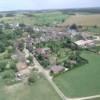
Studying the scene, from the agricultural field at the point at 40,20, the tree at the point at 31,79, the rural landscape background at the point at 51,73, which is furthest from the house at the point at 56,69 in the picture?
the agricultural field at the point at 40,20

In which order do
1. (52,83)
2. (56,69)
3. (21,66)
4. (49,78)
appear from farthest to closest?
(21,66), (56,69), (49,78), (52,83)

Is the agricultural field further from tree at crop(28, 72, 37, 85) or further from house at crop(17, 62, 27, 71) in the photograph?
tree at crop(28, 72, 37, 85)

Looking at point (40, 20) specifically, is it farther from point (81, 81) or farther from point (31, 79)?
point (81, 81)

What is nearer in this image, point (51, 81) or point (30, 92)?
point (30, 92)

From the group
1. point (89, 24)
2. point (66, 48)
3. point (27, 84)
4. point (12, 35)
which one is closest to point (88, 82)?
point (27, 84)

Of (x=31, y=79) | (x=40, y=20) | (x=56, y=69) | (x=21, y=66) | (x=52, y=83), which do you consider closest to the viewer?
(x=52, y=83)

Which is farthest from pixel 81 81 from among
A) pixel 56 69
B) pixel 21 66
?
pixel 21 66
